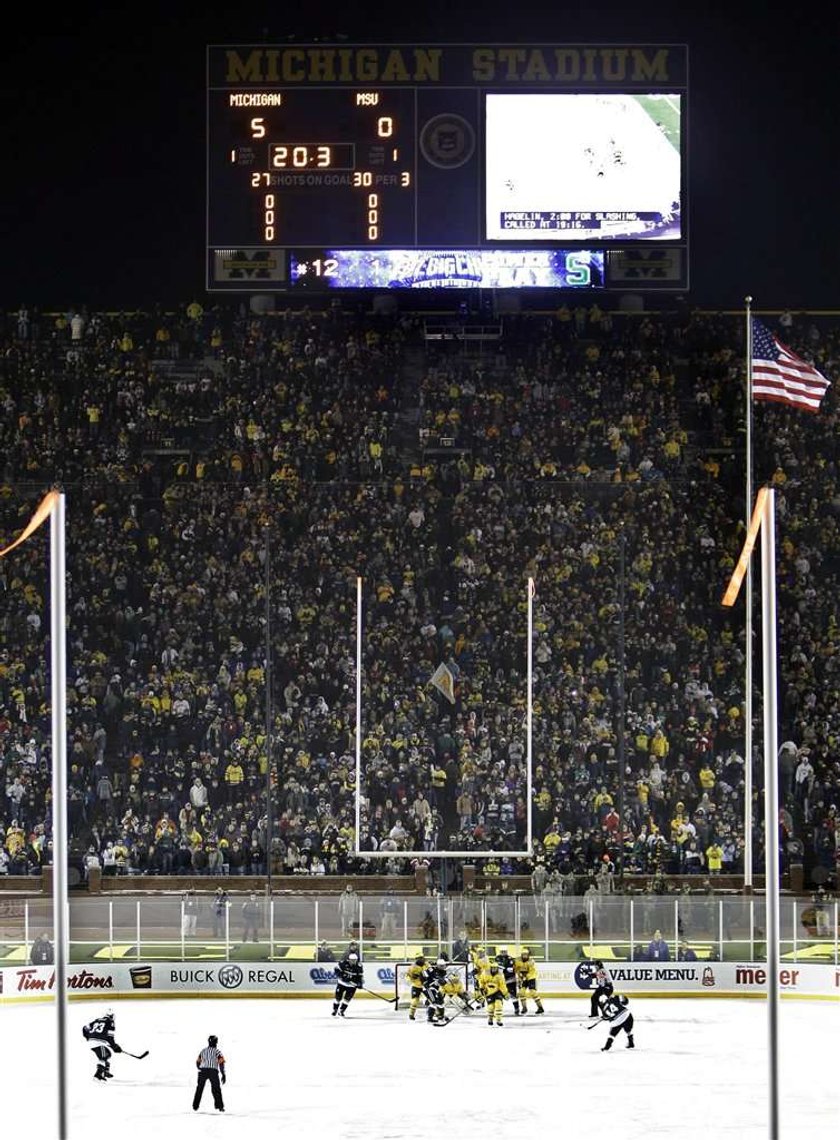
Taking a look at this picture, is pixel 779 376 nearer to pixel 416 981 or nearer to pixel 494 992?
pixel 494 992

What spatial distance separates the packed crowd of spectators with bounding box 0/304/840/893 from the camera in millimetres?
35906

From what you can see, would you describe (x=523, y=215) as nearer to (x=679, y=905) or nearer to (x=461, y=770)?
(x=461, y=770)

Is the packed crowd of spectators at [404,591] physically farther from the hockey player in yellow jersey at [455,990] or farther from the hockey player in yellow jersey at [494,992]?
the hockey player in yellow jersey at [494,992]

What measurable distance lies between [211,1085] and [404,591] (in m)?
19.2

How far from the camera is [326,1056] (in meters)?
25.8

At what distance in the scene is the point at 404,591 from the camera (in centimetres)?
4047

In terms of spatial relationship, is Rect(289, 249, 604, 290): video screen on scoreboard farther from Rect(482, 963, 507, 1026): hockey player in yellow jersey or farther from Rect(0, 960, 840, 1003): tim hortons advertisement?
Rect(482, 963, 507, 1026): hockey player in yellow jersey

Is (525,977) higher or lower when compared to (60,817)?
lower

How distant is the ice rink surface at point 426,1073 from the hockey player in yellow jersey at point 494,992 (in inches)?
9.4

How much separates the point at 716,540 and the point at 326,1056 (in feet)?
61.5

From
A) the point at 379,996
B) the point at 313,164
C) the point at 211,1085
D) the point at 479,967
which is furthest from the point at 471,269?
the point at 211,1085

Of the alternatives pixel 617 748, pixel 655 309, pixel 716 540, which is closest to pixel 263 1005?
pixel 617 748

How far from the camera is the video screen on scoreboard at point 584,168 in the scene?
1407 inches

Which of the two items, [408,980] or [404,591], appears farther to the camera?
[404,591]
